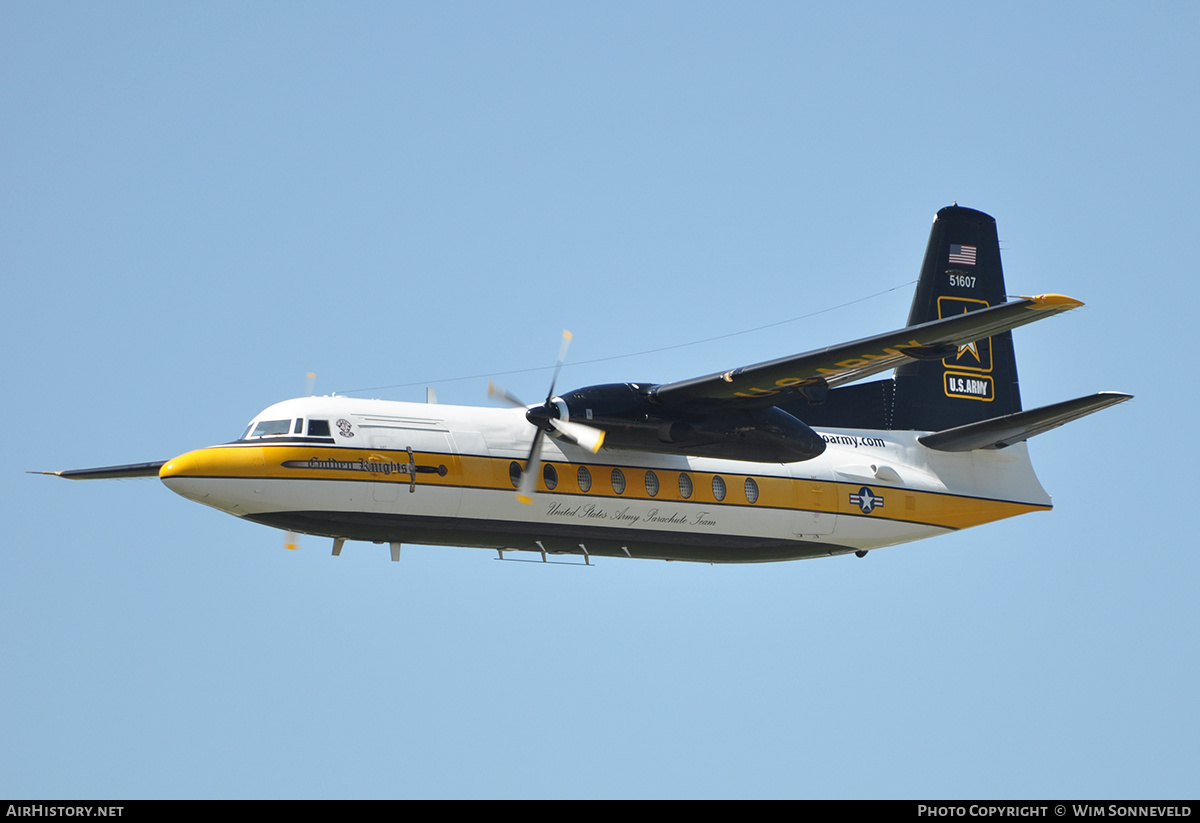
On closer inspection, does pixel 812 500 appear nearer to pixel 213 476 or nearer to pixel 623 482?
pixel 623 482

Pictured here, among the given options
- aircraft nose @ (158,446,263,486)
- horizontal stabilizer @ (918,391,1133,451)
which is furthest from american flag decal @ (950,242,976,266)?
aircraft nose @ (158,446,263,486)

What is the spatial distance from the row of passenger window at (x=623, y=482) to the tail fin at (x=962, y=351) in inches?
154

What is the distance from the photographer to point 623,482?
20.9m

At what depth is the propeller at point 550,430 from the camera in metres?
19.9

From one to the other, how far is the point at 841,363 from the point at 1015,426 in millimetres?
4706

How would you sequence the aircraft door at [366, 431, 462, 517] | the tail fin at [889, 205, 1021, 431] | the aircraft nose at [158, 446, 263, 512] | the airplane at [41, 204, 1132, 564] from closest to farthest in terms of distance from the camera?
the aircraft nose at [158, 446, 263, 512] → the airplane at [41, 204, 1132, 564] → the aircraft door at [366, 431, 462, 517] → the tail fin at [889, 205, 1021, 431]

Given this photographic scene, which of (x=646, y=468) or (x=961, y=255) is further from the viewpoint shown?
(x=961, y=255)

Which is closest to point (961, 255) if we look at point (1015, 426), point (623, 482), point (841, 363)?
point (1015, 426)

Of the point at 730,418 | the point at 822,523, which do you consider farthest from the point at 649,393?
the point at 822,523

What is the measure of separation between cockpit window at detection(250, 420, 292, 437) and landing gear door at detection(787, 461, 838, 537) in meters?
7.96

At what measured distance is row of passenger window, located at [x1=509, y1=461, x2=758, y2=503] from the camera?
799 inches

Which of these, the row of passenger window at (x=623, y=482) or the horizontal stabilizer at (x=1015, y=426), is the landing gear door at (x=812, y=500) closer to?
the row of passenger window at (x=623, y=482)

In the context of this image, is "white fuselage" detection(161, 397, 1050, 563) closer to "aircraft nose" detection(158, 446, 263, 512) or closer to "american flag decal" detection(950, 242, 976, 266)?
"aircraft nose" detection(158, 446, 263, 512)

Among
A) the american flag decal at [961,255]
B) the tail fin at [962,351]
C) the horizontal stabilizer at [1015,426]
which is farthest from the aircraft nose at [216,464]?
the american flag decal at [961,255]
